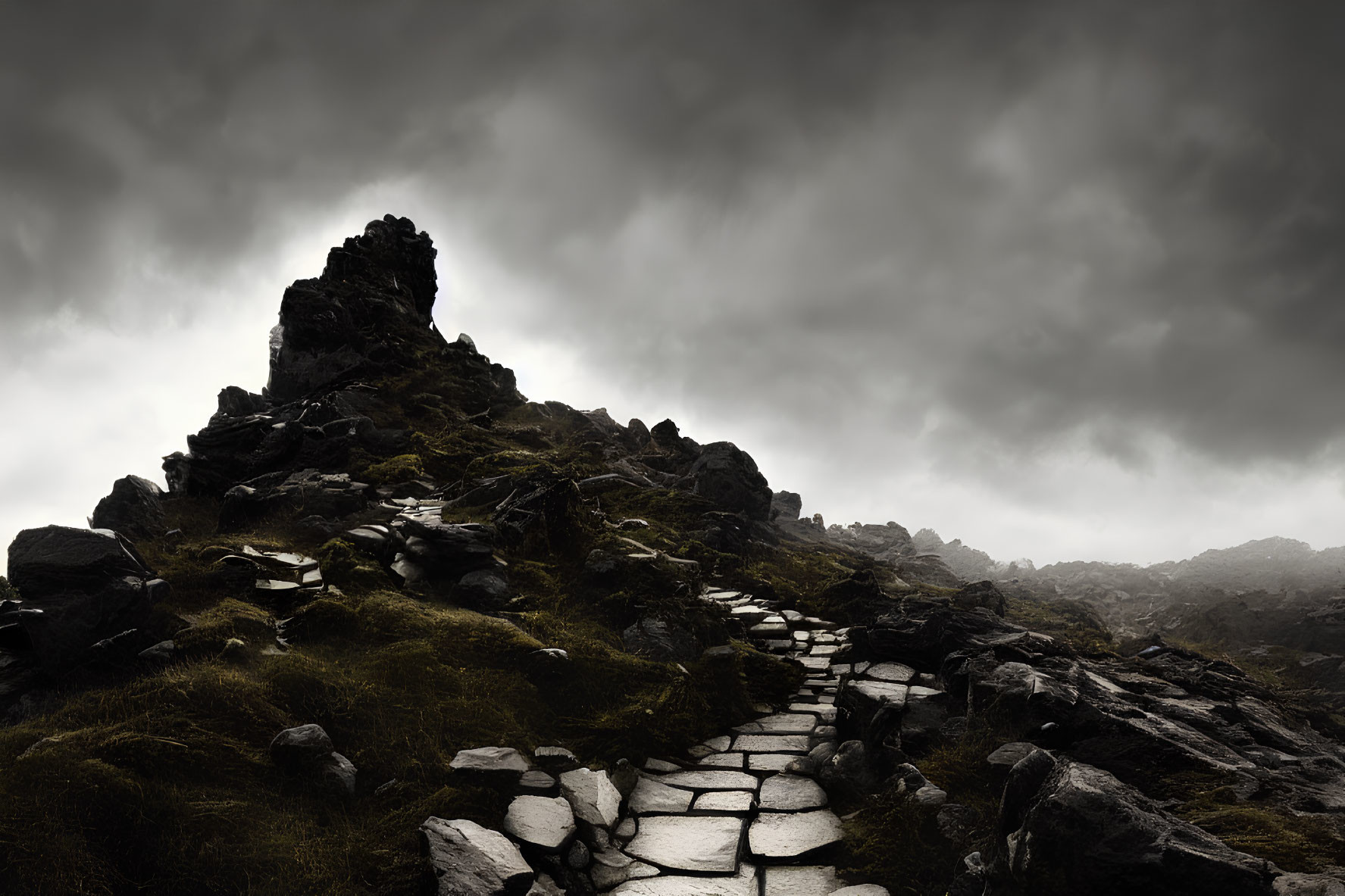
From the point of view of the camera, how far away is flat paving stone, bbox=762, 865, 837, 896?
4797 mm

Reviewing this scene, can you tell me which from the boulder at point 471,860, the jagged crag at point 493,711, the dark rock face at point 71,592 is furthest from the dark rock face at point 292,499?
the boulder at point 471,860

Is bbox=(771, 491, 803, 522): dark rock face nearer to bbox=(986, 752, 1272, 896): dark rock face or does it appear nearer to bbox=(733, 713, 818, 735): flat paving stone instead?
bbox=(733, 713, 818, 735): flat paving stone

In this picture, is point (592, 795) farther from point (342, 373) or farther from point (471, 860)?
point (342, 373)

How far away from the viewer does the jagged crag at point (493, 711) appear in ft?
13.1

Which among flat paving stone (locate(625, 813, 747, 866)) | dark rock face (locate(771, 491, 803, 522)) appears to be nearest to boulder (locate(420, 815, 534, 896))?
flat paving stone (locate(625, 813, 747, 866))

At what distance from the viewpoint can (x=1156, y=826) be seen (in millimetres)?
3537

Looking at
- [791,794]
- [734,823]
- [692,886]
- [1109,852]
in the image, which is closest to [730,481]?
[791,794]

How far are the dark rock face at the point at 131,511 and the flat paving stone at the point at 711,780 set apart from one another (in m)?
11.7

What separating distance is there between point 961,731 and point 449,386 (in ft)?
81.3

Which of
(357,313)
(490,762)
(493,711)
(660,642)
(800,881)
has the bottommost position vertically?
(800,881)

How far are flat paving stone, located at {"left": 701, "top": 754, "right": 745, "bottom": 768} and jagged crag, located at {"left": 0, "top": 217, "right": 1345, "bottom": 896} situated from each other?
0.43 meters

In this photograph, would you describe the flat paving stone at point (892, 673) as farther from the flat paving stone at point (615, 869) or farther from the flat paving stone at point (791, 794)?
the flat paving stone at point (615, 869)

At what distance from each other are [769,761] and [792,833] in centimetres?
147

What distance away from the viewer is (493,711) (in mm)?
6441
